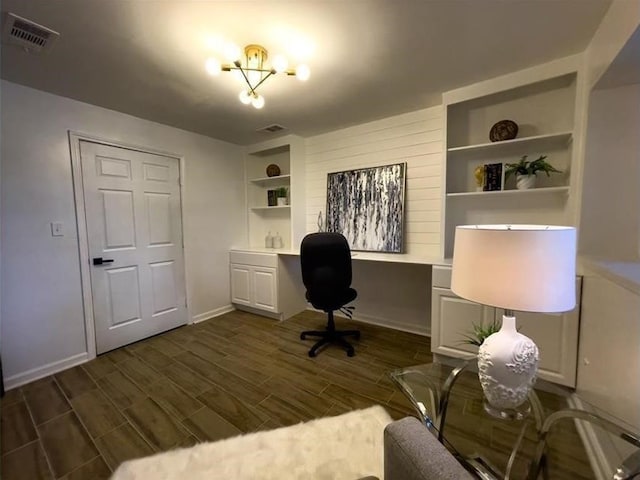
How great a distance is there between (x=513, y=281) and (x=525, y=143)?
1.96 m

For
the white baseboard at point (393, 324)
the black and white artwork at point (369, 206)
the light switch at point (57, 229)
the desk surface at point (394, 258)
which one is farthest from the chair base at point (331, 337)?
the light switch at point (57, 229)

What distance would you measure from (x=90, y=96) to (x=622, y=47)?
3579 millimetres

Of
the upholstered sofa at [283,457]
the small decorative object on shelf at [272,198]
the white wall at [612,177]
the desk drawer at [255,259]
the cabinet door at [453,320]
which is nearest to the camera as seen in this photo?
the upholstered sofa at [283,457]

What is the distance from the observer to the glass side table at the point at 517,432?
0.87m

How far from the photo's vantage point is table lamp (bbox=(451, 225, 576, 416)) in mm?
817

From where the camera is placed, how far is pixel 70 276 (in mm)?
2355

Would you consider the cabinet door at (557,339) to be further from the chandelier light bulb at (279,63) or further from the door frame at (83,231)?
the door frame at (83,231)

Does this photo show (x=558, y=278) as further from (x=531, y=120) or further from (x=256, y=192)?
(x=256, y=192)

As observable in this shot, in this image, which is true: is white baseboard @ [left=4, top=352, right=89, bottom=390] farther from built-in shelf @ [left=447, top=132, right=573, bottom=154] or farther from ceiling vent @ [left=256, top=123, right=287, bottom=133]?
built-in shelf @ [left=447, top=132, right=573, bottom=154]

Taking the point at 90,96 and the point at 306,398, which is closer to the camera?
the point at 306,398

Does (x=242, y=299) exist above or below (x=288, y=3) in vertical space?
below

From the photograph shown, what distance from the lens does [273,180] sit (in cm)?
387

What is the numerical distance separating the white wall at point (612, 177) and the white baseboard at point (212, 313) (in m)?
3.68

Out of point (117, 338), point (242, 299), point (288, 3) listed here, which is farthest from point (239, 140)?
point (117, 338)
